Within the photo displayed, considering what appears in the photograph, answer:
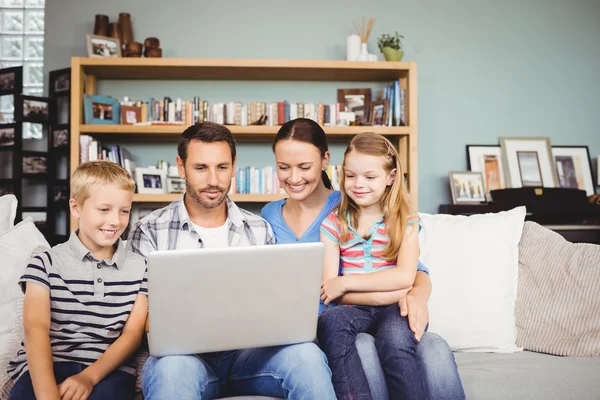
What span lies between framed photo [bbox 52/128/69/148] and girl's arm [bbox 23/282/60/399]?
2.41 meters

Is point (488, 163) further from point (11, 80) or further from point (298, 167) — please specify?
point (11, 80)

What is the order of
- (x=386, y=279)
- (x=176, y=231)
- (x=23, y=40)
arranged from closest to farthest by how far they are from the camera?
(x=386, y=279) → (x=176, y=231) → (x=23, y=40)

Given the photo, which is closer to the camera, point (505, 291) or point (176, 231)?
point (176, 231)

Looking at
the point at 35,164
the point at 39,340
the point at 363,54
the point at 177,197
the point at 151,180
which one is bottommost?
the point at 39,340

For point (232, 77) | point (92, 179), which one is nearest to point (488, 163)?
point (232, 77)

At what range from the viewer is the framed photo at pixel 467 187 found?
3.59m

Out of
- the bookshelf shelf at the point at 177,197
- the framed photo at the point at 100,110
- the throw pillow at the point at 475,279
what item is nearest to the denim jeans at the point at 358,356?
the throw pillow at the point at 475,279

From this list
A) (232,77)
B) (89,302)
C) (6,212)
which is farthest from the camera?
(232,77)

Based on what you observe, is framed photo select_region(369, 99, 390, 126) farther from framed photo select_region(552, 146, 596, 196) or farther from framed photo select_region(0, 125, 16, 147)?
framed photo select_region(0, 125, 16, 147)

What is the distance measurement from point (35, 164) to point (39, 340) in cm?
260

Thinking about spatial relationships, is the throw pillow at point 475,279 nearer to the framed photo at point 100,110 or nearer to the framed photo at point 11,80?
the framed photo at point 100,110

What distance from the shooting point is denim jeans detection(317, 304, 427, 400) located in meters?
1.24

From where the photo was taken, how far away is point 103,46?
3389mm

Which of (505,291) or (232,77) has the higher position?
(232,77)
